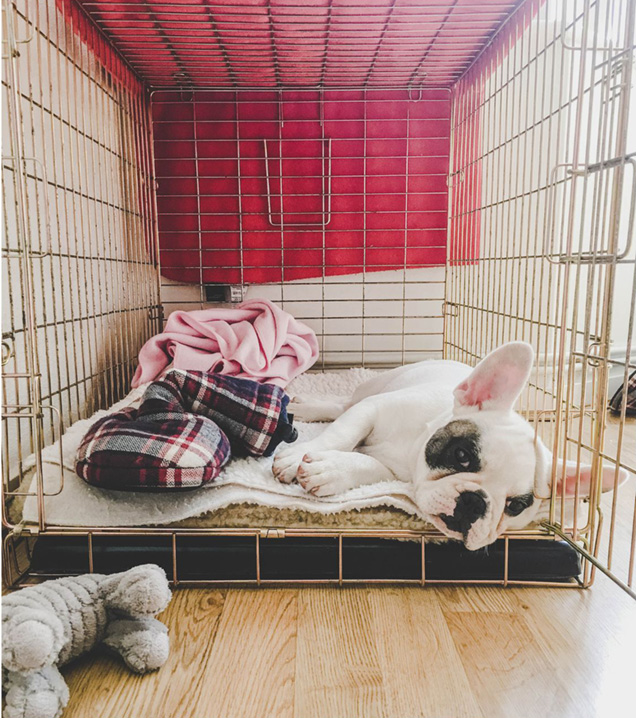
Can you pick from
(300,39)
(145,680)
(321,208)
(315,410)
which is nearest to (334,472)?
(145,680)

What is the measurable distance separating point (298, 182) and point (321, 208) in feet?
0.46

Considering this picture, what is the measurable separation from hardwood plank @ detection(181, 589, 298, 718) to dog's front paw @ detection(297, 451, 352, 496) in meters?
0.20

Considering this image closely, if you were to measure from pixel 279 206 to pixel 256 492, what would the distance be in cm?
158

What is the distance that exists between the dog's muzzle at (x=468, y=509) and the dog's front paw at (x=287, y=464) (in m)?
0.33

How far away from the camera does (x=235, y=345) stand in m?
2.18

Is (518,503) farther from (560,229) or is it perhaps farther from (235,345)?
(235,345)

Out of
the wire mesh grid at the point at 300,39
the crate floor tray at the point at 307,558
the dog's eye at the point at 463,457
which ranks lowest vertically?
the crate floor tray at the point at 307,558

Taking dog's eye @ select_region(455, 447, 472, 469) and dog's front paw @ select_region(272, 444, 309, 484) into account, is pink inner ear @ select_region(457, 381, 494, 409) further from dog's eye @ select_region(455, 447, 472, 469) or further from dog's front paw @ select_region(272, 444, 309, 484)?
dog's front paw @ select_region(272, 444, 309, 484)

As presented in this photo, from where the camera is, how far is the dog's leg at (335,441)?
1270mm

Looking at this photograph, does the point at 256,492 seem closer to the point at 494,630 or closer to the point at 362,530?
the point at 362,530

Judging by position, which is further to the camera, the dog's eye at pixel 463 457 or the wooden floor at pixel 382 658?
the dog's eye at pixel 463 457

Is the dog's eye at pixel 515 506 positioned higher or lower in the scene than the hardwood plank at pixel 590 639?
higher

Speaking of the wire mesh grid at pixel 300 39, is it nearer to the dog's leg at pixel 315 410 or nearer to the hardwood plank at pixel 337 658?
the dog's leg at pixel 315 410

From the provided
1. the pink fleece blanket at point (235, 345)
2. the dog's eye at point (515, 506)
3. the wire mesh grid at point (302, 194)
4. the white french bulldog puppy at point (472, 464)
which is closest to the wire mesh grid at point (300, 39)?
the wire mesh grid at point (302, 194)
